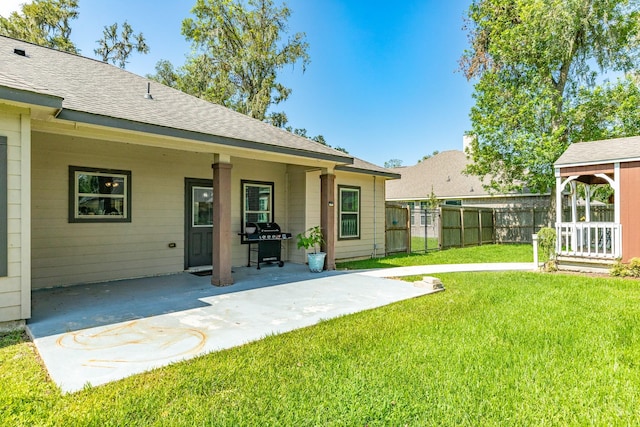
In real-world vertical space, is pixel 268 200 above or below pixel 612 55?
below

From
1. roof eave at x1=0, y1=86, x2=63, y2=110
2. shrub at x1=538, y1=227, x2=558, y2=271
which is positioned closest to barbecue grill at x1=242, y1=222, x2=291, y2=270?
roof eave at x1=0, y1=86, x2=63, y2=110

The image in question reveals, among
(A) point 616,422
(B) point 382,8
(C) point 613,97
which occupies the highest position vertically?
(B) point 382,8

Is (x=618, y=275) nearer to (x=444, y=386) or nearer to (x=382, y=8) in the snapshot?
(x=444, y=386)

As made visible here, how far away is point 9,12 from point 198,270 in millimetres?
17451

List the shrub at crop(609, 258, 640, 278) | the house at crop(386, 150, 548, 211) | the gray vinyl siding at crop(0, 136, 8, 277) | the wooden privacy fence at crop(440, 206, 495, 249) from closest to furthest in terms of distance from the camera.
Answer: the gray vinyl siding at crop(0, 136, 8, 277) → the shrub at crop(609, 258, 640, 278) → the wooden privacy fence at crop(440, 206, 495, 249) → the house at crop(386, 150, 548, 211)

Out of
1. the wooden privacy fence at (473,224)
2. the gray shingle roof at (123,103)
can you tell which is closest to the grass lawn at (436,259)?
the wooden privacy fence at (473,224)

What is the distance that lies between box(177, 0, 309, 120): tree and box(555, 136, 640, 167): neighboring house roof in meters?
15.3

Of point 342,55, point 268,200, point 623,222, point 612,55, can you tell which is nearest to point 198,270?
point 268,200

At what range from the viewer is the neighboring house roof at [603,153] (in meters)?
7.84

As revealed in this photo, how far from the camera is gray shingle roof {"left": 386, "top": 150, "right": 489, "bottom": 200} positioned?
20.6m

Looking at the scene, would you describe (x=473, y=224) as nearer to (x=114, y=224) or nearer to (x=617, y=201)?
(x=617, y=201)

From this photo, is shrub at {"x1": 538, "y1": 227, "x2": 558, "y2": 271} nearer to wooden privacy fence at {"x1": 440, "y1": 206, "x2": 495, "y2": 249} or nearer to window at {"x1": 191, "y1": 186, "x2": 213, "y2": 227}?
wooden privacy fence at {"x1": 440, "y1": 206, "x2": 495, "y2": 249}

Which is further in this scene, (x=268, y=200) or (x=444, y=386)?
(x=268, y=200)

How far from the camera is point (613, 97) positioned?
14.1m
